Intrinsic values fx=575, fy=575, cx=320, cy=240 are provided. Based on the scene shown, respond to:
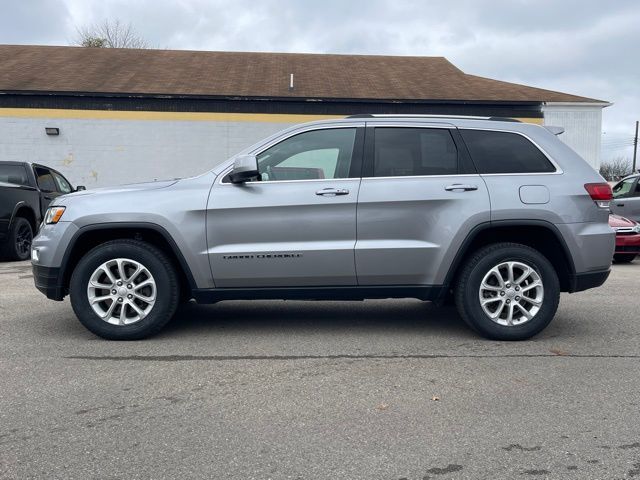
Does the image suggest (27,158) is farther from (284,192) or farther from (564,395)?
(564,395)

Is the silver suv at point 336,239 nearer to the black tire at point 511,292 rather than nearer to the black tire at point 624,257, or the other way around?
the black tire at point 511,292

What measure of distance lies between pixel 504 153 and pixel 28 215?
872cm

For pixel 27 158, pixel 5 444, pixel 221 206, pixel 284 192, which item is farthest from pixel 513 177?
pixel 27 158

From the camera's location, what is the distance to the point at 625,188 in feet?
44.5

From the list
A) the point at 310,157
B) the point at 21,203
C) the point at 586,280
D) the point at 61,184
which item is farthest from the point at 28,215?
the point at 586,280

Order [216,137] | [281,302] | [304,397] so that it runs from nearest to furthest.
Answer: [304,397]
[281,302]
[216,137]

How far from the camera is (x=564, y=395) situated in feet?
12.1

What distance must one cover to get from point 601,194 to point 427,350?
200cm

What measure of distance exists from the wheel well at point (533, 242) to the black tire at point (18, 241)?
813 cm

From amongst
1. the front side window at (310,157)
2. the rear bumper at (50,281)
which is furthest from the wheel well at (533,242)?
the rear bumper at (50,281)

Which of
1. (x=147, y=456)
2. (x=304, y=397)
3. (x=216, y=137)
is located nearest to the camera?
(x=147, y=456)

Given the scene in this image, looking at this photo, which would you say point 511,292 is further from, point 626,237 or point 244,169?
point 626,237

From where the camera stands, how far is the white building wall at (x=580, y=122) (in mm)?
18812

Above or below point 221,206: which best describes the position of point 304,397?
below
